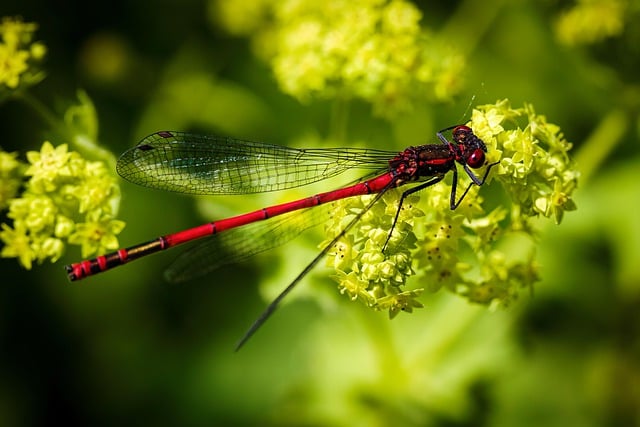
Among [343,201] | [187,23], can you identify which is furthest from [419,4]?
[343,201]

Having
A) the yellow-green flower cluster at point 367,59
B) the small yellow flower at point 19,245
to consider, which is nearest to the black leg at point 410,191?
the yellow-green flower cluster at point 367,59

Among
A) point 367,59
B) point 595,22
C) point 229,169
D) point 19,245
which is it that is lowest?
point 19,245

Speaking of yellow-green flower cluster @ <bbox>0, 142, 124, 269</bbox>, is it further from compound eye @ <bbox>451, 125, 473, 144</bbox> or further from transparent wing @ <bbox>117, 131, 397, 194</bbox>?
compound eye @ <bbox>451, 125, 473, 144</bbox>

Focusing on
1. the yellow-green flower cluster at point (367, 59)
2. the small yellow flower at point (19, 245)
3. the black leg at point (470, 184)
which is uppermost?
the yellow-green flower cluster at point (367, 59)

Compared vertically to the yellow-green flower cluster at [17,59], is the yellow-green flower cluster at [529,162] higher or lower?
lower

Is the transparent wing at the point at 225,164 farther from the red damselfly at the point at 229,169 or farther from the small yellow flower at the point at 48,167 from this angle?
the small yellow flower at the point at 48,167

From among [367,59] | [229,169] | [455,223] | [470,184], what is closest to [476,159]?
[470,184]

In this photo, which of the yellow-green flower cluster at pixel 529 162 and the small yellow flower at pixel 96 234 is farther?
the small yellow flower at pixel 96 234

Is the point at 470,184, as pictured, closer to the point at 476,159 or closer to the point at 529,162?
the point at 476,159
